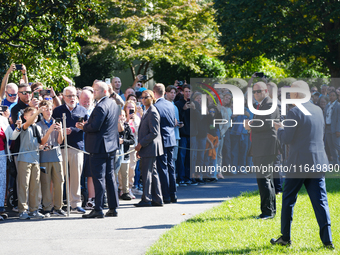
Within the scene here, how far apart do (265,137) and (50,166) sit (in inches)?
146

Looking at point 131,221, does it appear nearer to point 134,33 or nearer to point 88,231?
point 88,231

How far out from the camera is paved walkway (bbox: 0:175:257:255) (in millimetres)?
6594

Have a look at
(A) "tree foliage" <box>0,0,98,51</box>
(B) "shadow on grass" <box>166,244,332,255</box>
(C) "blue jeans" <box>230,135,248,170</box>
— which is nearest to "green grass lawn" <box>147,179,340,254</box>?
(B) "shadow on grass" <box>166,244,332,255</box>

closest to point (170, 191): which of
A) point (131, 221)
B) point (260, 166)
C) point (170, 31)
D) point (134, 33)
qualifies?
point (131, 221)

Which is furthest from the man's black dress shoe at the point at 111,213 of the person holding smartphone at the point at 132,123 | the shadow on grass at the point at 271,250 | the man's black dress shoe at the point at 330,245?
the man's black dress shoe at the point at 330,245

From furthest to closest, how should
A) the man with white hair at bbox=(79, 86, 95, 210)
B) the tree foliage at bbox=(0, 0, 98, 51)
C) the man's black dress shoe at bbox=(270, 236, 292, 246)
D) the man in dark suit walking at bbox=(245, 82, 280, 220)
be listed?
1. the tree foliage at bbox=(0, 0, 98, 51)
2. the man with white hair at bbox=(79, 86, 95, 210)
3. the man in dark suit walking at bbox=(245, 82, 280, 220)
4. the man's black dress shoe at bbox=(270, 236, 292, 246)

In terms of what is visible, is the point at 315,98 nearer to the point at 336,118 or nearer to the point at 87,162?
the point at 336,118

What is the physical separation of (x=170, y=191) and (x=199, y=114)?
3492mm

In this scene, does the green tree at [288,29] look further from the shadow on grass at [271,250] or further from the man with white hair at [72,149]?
the shadow on grass at [271,250]

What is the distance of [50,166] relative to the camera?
8938 mm

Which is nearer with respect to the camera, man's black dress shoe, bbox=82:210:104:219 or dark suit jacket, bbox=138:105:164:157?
man's black dress shoe, bbox=82:210:104:219

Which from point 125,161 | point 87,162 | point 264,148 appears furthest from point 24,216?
point 264,148

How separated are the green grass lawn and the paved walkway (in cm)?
33

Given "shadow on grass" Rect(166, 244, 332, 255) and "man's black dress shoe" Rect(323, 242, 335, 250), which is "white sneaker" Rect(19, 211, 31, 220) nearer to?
"shadow on grass" Rect(166, 244, 332, 255)
